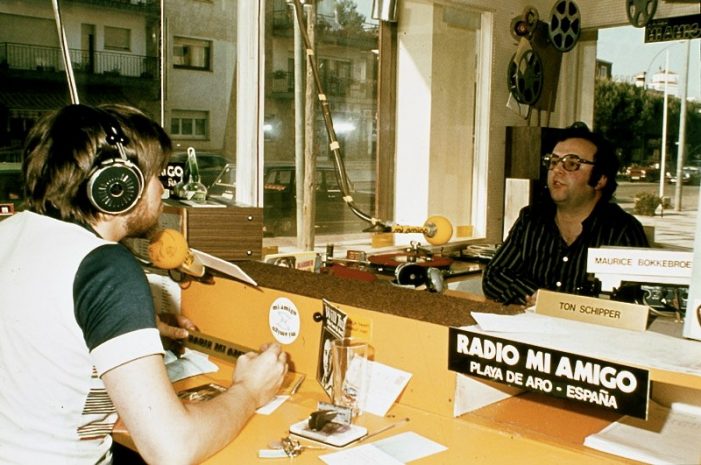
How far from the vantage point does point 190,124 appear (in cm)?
373

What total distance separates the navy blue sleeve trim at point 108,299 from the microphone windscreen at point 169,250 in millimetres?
663

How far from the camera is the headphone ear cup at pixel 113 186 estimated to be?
1393 millimetres

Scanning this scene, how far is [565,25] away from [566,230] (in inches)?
97.2

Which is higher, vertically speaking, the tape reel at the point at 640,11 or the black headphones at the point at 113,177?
the tape reel at the point at 640,11

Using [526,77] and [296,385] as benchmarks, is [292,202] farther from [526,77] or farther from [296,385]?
[296,385]

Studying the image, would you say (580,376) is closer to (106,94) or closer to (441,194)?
(106,94)

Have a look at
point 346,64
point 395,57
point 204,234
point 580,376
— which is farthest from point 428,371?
point 395,57

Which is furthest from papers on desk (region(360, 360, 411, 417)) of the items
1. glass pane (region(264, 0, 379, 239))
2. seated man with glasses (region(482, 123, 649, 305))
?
glass pane (region(264, 0, 379, 239))

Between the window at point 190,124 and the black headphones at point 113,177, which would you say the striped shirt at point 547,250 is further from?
the black headphones at point 113,177

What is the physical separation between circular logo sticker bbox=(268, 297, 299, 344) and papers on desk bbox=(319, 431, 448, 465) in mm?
542

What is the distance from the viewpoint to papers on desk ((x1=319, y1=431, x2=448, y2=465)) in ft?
4.66

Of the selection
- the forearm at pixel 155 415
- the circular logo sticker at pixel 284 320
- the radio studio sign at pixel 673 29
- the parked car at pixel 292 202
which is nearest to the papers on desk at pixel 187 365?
the circular logo sticker at pixel 284 320

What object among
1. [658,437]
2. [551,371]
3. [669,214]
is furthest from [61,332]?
[669,214]

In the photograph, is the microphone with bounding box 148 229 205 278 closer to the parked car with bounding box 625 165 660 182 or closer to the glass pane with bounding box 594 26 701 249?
the glass pane with bounding box 594 26 701 249
